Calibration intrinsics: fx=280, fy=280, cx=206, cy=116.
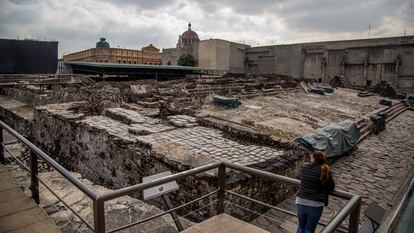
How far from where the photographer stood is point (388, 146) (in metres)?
12.5

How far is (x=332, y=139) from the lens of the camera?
9.35 metres

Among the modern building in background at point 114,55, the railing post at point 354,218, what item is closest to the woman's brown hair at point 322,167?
the railing post at point 354,218

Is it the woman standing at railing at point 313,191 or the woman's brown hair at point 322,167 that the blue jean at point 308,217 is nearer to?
the woman standing at railing at point 313,191

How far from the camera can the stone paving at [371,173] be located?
610 centimetres

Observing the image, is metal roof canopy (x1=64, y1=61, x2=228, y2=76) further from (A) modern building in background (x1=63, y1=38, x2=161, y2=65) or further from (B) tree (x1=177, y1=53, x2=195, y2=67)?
(A) modern building in background (x1=63, y1=38, x2=161, y2=65)

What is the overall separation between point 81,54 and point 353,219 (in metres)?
70.9

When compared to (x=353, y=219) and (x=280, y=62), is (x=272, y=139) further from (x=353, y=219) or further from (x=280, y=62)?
(x=280, y=62)

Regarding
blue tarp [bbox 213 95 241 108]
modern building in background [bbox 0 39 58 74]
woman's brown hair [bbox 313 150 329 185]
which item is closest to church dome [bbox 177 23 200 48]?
modern building in background [bbox 0 39 58 74]

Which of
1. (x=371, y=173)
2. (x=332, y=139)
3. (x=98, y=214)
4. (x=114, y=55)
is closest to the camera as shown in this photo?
(x=98, y=214)

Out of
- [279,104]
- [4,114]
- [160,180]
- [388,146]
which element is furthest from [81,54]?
[160,180]

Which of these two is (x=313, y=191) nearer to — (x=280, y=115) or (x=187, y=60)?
(x=280, y=115)

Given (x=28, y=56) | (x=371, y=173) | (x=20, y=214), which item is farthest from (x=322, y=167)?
(x=28, y=56)

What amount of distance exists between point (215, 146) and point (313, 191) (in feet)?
11.6

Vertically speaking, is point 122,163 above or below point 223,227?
below
